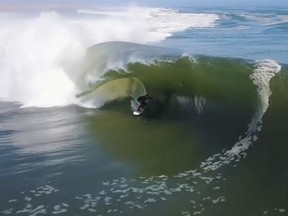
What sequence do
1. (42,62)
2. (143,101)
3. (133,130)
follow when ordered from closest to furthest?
(133,130)
(143,101)
(42,62)

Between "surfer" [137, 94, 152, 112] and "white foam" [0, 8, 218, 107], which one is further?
"white foam" [0, 8, 218, 107]

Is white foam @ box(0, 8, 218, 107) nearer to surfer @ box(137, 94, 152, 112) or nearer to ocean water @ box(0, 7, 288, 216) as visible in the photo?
ocean water @ box(0, 7, 288, 216)

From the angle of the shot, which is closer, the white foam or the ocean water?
the ocean water

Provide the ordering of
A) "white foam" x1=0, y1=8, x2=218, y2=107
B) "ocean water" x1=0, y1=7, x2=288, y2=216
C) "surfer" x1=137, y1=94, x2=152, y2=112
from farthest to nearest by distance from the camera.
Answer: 1. "white foam" x1=0, y1=8, x2=218, y2=107
2. "surfer" x1=137, y1=94, x2=152, y2=112
3. "ocean water" x1=0, y1=7, x2=288, y2=216

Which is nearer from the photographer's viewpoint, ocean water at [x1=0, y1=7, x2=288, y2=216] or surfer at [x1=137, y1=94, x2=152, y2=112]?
ocean water at [x1=0, y1=7, x2=288, y2=216]

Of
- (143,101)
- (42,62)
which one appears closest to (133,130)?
(143,101)

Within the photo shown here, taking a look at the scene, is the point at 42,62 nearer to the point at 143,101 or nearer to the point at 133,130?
the point at 143,101

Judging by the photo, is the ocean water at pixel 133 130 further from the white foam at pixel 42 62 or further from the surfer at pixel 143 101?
the surfer at pixel 143 101

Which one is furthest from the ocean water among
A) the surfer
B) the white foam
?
the surfer

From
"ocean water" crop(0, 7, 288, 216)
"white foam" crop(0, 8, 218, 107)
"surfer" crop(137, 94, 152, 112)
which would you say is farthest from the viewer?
"white foam" crop(0, 8, 218, 107)
